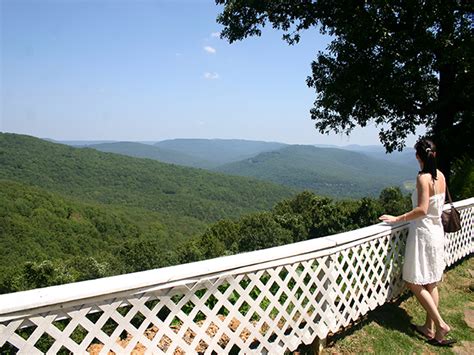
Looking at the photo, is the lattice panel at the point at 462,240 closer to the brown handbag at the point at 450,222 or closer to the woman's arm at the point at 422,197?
the brown handbag at the point at 450,222

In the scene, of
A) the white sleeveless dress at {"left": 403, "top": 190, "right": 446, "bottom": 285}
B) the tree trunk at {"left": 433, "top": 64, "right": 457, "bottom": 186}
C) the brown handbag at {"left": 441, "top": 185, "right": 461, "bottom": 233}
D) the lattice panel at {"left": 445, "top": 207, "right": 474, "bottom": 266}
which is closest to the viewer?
the white sleeveless dress at {"left": 403, "top": 190, "right": 446, "bottom": 285}

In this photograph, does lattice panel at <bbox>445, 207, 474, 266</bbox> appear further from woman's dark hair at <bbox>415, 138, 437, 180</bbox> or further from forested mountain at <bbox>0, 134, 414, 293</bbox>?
forested mountain at <bbox>0, 134, 414, 293</bbox>

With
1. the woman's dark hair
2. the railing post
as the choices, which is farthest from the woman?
the railing post

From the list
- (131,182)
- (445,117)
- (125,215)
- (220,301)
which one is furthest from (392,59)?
(131,182)

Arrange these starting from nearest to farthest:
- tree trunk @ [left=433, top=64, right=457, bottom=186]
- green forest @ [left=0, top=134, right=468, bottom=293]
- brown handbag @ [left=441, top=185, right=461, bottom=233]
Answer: brown handbag @ [left=441, top=185, right=461, bottom=233] < tree trunk @ [left=433, top=64, right=457, bottom=186] < green forest @ [left=0, top=134, right=468, bottom=293]

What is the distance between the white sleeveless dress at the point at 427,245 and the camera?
129 inches

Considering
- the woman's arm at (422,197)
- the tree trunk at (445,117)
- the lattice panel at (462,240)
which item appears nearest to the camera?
the woman's arm at (422,197)

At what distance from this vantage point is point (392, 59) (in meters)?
6.54

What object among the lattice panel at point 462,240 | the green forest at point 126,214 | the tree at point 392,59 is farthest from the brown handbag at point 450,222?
the green forest at point 126,214

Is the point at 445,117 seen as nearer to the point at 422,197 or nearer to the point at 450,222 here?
the point at 450,222

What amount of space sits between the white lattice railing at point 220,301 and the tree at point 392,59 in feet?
13.4

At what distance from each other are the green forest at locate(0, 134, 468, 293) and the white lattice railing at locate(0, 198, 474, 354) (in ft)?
44.4

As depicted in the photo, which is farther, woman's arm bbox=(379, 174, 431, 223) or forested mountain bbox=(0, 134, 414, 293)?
forested mountain bbox=(0, 134, 414, 293)

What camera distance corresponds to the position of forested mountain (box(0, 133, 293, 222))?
9088 cm
